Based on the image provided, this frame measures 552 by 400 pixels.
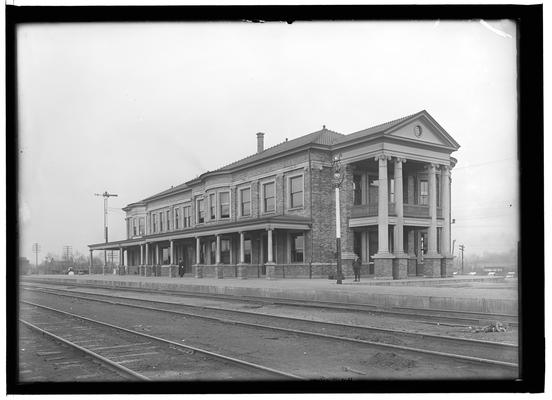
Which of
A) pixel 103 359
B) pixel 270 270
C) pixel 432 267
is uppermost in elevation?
pixel 103 359

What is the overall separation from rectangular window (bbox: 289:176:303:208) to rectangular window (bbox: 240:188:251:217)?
4.55m

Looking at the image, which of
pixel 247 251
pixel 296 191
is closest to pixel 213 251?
pixel 247 251

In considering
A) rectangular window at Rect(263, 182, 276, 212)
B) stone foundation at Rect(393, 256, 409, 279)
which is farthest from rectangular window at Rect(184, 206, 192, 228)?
stone foundation at Rect(393, 256, 409, 279)

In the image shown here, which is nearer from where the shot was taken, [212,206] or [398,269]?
[398,269]

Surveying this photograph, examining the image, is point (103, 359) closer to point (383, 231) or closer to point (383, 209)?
point (383, 231)

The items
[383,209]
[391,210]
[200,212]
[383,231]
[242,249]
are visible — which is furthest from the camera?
[200,212]

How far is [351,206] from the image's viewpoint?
2983 cm

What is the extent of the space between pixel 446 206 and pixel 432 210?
176cm

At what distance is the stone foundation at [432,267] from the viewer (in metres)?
29.4

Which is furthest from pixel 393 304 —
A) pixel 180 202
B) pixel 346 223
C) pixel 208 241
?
pixel 180 202

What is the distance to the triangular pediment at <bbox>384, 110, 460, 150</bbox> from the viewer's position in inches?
1078

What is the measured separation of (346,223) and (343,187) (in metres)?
1.93

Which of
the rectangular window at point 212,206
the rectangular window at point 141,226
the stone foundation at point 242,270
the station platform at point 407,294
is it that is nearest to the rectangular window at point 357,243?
the station platform at point 407,294

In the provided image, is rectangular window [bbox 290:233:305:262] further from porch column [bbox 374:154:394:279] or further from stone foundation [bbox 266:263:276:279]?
porch column [bbox 374:154:394:279]
